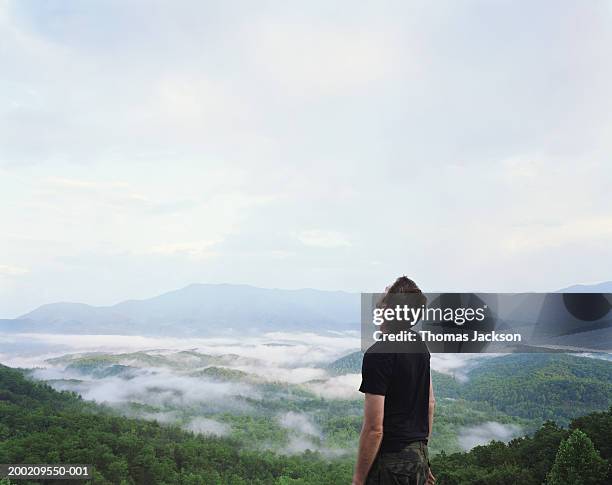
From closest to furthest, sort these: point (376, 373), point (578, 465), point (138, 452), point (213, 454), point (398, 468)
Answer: point (376, 373)
point (398, 468)
point (578, 465)
point (138, 452)
point (213, 454)

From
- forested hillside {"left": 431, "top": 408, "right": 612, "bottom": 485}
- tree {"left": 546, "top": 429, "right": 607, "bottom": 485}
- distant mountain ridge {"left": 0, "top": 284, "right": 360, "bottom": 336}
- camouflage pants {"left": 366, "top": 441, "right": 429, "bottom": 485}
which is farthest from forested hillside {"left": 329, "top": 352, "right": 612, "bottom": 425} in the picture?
camouflage pants {"left": 366, "top": 441, "right": 429, "bottom": 485}

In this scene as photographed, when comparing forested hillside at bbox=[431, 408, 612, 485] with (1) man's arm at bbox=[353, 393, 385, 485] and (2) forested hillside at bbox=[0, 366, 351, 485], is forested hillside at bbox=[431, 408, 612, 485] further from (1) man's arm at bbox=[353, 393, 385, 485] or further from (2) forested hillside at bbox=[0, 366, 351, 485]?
(1) man's arm at bbox=[353, 393, 385, 485]

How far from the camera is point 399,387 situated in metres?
1.95

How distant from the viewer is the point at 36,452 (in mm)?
7930

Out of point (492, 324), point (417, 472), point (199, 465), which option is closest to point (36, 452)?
point (199, 465)

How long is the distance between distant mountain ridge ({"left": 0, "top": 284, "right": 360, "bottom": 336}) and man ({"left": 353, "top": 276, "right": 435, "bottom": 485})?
1019cm

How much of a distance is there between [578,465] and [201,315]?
8711 millimetres

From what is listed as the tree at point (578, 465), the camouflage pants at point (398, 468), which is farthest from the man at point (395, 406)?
the tree at point (578, 465)

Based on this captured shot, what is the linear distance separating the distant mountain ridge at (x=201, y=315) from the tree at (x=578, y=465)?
20.6 feet

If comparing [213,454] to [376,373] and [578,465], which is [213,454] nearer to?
[578,465]

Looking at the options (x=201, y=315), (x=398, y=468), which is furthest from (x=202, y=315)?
(x=398, y=468)

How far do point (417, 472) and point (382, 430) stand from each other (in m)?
0.24

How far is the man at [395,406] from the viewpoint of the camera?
1.90 meters

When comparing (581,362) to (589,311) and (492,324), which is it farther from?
(492,324)
